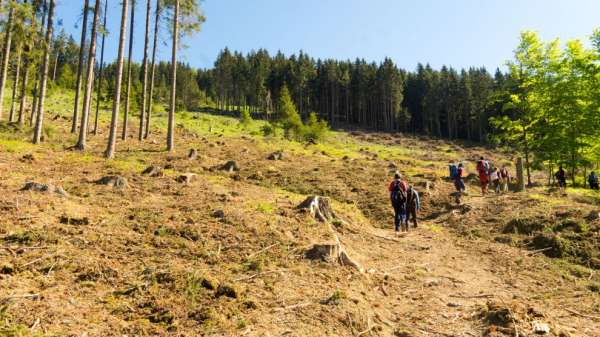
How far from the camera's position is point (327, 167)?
21.0 meters

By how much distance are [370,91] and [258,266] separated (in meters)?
85.6

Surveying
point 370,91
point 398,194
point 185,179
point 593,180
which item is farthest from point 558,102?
point 370,91

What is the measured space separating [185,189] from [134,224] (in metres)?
3.85

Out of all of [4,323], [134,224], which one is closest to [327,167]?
[134,224]

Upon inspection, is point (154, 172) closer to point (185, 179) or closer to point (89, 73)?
point (185, 179)

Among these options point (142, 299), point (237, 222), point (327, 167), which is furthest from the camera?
point (327, 167)

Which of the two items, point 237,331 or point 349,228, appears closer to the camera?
point 237,331

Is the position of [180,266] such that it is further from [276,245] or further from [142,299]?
[276,245]

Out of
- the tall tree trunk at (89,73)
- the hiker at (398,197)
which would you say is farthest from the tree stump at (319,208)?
the tall tree trunk at (89,73)

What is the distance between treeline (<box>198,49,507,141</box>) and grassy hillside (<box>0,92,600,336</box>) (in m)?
71.4

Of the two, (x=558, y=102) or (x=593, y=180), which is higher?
(x=558, y=102)

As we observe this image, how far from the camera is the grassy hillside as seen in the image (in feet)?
16.5

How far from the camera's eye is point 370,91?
289 feet

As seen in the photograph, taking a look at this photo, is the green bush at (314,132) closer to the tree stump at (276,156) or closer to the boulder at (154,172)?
the tree stump at (276,156)
